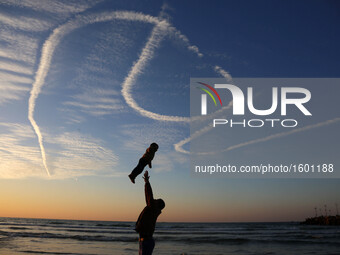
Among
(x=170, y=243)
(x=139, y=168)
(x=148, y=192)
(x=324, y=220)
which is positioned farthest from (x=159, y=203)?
(x=324, y=220)

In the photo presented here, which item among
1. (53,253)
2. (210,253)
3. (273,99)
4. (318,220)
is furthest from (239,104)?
(318,220)

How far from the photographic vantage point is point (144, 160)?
18.4ft

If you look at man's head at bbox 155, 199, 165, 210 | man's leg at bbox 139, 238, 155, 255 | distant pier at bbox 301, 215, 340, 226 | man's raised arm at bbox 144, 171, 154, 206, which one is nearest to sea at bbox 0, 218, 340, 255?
man's leg at bbox 139, 238, 155, 255

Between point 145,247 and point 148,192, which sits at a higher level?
point 148,192

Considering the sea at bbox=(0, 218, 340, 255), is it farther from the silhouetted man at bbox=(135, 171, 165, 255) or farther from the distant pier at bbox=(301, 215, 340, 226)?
the distant pier at bbox=(301, 215, 340, 226)

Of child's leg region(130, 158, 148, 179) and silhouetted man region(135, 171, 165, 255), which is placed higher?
child's leg region(130, 158, 148, 179)

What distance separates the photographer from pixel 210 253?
54.2 feet

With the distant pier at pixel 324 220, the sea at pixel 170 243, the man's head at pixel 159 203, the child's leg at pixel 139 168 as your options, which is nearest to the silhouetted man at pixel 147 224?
the man's head at pixel 159 203

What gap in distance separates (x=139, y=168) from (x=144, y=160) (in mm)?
172

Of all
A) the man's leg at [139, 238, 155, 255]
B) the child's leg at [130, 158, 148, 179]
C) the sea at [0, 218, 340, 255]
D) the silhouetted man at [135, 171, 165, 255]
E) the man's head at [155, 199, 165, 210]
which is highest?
the child's leg at [130, 158, 148, 179]

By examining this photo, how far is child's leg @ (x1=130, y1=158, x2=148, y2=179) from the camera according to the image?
555 cm

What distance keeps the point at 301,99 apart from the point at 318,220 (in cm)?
10690

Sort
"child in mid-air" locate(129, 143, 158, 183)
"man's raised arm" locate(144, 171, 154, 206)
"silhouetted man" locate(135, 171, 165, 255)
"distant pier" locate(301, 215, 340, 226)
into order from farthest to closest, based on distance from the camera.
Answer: "distant pier" locate(301, 215, 340, 226)
"child in mid-air" locate(129, 143, 158, 183)
"silhouetted man" locate(135, 171, 165, 255)
"man's raised arm" locate(144, 171, 154, 206)

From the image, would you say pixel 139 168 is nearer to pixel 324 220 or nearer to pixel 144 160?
pixel 144 160
